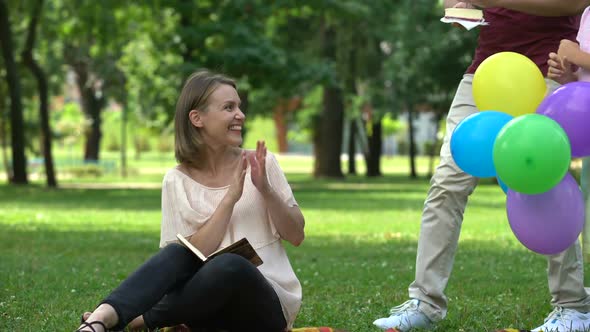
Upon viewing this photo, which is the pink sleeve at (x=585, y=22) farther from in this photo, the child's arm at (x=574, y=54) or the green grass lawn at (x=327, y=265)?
the green grass lawn at (x=327, y=265)

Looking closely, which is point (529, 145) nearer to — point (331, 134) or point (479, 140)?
point (479, 140)

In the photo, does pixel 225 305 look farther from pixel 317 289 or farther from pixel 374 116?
pixel 374 116

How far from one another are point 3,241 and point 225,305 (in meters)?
7.38

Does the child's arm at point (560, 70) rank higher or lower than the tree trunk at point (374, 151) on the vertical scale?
higher

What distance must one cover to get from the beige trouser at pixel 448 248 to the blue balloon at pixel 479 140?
767 mm

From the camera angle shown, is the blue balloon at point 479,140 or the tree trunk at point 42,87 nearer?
the blue balloon at point 479,140

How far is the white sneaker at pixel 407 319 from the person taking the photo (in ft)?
17.9

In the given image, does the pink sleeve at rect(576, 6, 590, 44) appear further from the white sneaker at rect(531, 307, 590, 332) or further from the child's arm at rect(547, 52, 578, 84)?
the white sneaker at rect(531, 307, 590, 332)

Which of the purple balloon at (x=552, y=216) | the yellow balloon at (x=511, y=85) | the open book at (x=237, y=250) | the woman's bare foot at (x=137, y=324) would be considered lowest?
the woman's bare foot at (x=137, y=324)

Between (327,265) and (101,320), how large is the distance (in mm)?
4853

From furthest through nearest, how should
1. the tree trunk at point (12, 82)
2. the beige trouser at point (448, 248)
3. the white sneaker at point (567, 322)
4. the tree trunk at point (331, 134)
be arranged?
the tree trunk at point (331, 134) → the tree trunk at point (12, 82) → the beige trouser at point (448, 248) → the white sneaker at point (567, 322)

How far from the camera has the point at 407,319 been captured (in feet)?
18.0

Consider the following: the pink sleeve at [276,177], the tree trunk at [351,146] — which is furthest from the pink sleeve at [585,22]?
the tree trunk at [351,146]

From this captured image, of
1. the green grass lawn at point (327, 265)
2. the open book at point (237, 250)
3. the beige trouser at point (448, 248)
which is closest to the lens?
the open book at point (237, 250)
